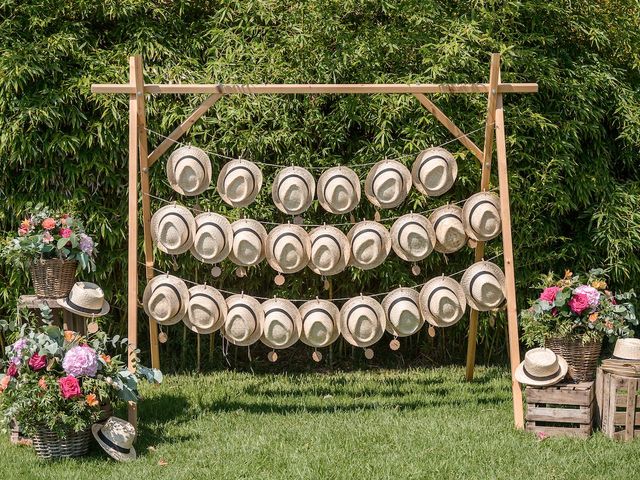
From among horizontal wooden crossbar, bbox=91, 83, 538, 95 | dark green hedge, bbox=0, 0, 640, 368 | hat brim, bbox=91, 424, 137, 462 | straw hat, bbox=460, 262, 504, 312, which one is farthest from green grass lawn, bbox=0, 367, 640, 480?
horizontal wooden crossbar, bbox=91, 83, 538, 95

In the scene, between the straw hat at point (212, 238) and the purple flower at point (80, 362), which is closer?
the purple flower at point (80, 362)

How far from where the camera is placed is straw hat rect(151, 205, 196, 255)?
5.25 metres

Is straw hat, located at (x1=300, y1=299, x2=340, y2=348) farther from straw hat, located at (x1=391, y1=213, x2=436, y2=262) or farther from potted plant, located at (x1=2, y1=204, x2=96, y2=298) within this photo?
potted plant, located at (x1=2, y1=204, x2=96, y2=298)

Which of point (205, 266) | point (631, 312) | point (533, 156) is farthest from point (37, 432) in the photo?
point (533, 156)

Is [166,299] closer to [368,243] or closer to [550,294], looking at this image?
[368,243]

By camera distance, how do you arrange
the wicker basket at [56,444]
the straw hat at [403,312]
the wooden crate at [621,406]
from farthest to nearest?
the straw hat at [403,312]
the wooden crate at [621,406]
the wicker basket at [56,444]

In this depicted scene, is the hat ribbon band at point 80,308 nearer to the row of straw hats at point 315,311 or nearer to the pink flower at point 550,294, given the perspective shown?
the row of straw hats at point 315,311

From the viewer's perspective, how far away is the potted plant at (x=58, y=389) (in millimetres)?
4539

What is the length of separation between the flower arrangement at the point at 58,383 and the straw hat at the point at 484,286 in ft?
6.48

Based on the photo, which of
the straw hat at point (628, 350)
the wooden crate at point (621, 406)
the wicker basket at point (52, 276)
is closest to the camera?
the wooden crate at point (621, 406)

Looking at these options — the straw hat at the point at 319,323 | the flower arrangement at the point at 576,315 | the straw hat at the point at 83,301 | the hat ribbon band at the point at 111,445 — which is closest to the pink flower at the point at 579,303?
the flower arrangement at the point at 576,315

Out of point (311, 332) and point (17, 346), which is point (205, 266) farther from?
point (17, 346)

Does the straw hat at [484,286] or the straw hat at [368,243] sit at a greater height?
the straw hat at [368,243]

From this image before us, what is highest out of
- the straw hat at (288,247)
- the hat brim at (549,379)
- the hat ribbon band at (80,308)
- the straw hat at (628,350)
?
the straw hat at (288,247)
